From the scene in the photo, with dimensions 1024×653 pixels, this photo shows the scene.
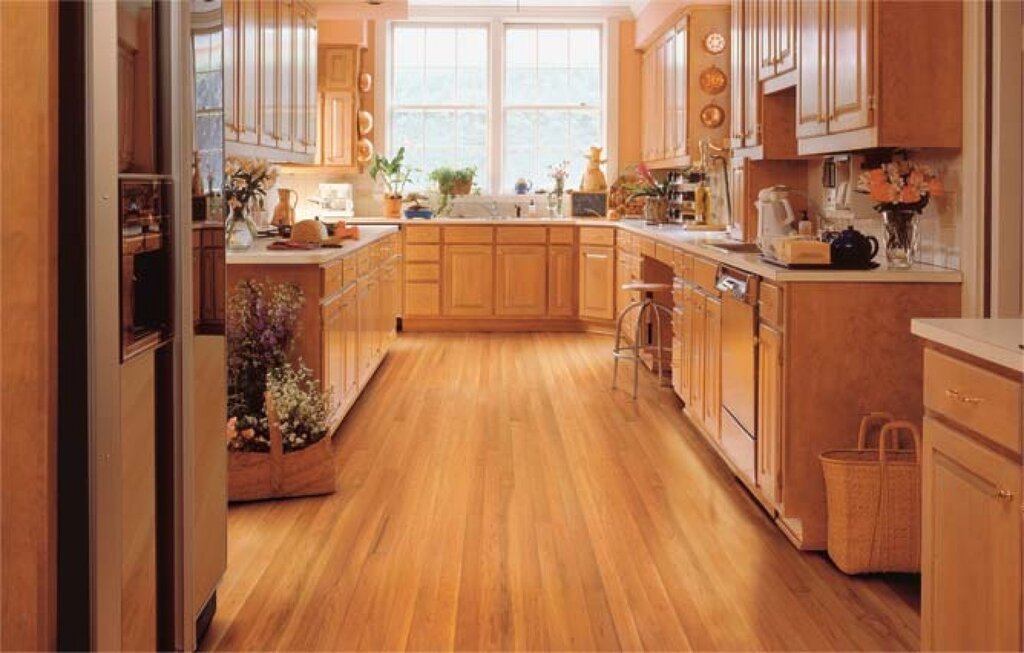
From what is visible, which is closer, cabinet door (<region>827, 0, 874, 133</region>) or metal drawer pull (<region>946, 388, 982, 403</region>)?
metal drawer pull (<region>946, 388, 982, 403</region>)

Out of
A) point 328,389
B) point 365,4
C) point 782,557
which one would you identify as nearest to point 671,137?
point 365,4

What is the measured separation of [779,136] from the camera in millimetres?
5473

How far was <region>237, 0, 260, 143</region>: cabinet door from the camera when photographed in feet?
16.7

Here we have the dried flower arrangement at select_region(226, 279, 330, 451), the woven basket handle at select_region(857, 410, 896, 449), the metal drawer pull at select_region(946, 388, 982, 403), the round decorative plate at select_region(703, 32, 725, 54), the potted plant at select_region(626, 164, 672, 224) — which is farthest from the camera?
the potted plant at select_region(626, 164, 672, 224)

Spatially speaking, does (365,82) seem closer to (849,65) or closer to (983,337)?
(849,65)

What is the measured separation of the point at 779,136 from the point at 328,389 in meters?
2.53

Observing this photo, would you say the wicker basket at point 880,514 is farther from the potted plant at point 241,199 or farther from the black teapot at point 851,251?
the potted plant at point 241,199

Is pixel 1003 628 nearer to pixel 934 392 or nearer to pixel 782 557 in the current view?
pixel 934 392

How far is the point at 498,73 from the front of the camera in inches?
396

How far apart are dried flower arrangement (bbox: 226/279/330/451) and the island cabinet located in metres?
2.55

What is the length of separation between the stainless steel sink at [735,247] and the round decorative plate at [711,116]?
8.09ft

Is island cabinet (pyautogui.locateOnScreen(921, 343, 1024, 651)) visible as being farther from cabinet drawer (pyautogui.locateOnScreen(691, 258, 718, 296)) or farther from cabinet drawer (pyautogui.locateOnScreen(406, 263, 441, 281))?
cabinet drawer (pyautogui.locateOnScreen(406, 263, 441, 281))

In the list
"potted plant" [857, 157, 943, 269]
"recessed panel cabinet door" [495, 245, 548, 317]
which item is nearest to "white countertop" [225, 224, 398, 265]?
"potted plant" [857, 157, 943, 269]

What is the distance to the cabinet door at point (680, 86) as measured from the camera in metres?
7.67
